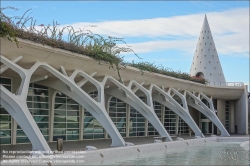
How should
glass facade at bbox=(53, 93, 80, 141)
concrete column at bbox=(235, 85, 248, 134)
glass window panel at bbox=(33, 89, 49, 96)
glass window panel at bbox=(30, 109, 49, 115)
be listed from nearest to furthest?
glass window panel at bbox=(30, 109, 49, 115), glass window panel at bbox=(33, 89, 49, 96), glass facade at bbox=(53, 93, 80, 141), concrete column at bbox=(235, 85, 248, 134)

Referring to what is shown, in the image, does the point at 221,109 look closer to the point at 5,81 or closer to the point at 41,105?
the point at 41,105

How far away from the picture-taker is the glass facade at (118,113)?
27.3 m

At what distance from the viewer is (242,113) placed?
3522 cm

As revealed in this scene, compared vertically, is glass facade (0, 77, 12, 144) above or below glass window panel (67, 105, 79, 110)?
below

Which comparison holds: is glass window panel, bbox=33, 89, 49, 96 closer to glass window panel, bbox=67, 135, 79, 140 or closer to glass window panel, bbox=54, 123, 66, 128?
glass window panel, bbox=54, 123, 66, 128

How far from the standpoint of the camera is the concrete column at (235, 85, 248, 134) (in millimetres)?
34625

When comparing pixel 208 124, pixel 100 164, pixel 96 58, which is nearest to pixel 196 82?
pixel 208 124

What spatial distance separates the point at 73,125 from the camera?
2375 centimetres

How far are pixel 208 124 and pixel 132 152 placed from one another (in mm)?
20441

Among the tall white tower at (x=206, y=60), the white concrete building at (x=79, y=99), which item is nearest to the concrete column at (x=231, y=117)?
the white concrete building at (x=79, y=99)

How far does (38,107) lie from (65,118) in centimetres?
233

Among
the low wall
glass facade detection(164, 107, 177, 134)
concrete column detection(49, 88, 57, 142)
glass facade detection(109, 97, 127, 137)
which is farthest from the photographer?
glass facade detection(164, 107, 177, 134)

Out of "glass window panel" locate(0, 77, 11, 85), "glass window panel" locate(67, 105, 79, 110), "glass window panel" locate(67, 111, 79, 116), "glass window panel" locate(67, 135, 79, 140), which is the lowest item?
"glass window panel" locate(67, 135, 79, 140)

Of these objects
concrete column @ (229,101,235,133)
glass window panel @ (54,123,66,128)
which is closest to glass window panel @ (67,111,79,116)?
glass window panel @ (54,123,66,128)
